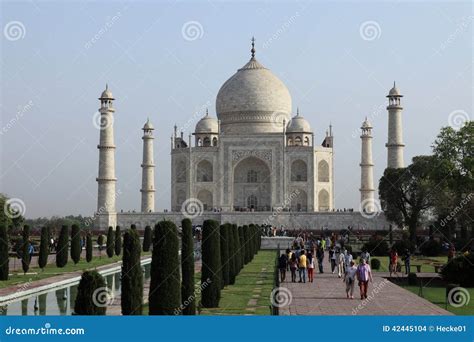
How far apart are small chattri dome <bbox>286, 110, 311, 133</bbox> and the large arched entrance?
2561 millimetres

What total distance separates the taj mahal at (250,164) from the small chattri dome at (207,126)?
2.2 inches

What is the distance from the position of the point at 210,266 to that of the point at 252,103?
31.5m

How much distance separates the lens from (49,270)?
1844 centimetres

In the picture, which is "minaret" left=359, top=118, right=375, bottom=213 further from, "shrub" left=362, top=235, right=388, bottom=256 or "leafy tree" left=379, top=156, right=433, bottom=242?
"shrub" left=362, top=235, right=388, bottom=256

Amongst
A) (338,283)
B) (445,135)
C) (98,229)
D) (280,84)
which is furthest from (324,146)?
(338,283)

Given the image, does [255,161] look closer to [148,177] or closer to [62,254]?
[148,177]

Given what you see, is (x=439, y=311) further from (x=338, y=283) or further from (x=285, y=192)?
(x=285, y=192)

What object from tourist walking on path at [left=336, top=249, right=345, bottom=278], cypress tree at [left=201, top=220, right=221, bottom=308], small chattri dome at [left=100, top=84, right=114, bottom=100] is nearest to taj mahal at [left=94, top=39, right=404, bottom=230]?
small chattri dome at [left=100, top=84, right=114, bottom=100]

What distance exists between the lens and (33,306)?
12.1 meters

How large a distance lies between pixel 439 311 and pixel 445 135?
15.2 meters

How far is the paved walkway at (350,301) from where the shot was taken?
34.9 feet

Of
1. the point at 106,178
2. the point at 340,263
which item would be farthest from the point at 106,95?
the point at 340,263

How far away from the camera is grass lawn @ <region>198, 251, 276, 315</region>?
11.1m

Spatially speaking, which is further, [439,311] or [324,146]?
[324,146]
